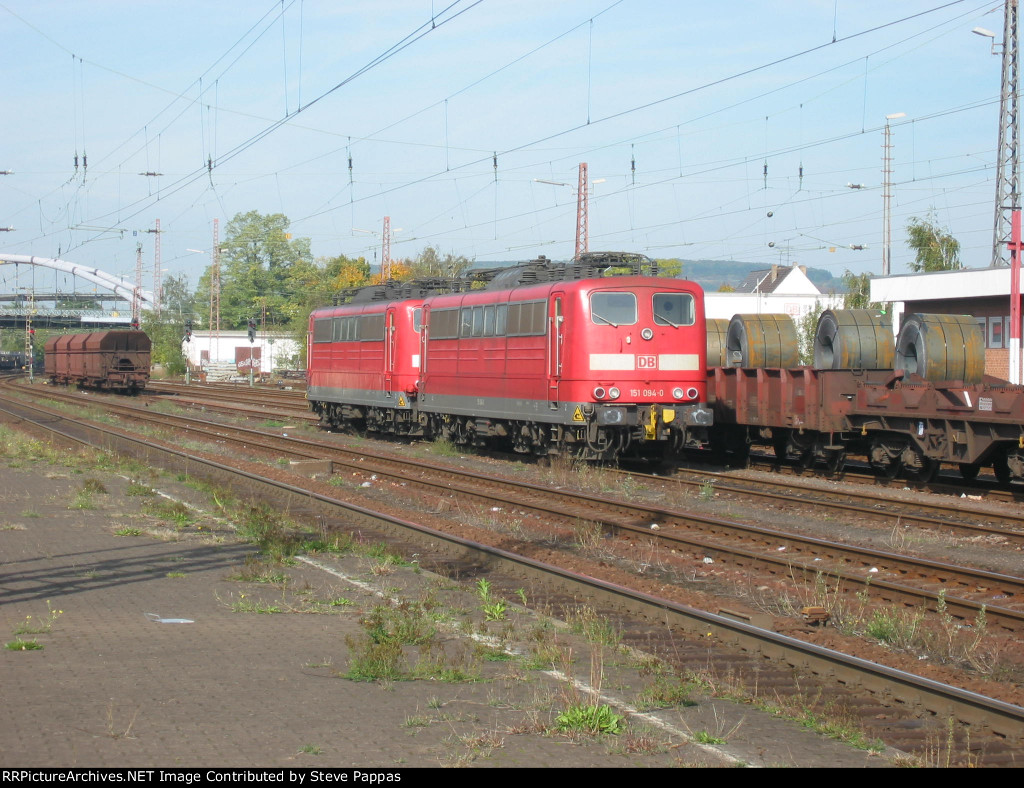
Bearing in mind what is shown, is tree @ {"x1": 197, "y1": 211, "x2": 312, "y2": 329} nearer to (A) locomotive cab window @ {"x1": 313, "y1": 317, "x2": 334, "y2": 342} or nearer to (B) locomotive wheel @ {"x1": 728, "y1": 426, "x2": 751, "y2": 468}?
(A) locomotive cab window @ {"x1": 313, "y1": 317, "x2": 334, "y2": 342}

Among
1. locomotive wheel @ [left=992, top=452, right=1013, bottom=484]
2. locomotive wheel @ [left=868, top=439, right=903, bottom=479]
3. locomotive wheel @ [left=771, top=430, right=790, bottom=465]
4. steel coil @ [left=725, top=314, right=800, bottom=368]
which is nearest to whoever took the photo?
locomotive wheel @ [left=992, top=452, right=1013, bottom=484]

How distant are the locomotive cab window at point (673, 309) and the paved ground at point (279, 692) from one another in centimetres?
1016

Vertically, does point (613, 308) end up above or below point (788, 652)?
above

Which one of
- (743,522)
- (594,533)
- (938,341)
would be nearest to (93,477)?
(594,533)

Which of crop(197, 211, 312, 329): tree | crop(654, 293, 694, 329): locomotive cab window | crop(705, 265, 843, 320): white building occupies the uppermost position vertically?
crop(197, 211, 312, 329): tree

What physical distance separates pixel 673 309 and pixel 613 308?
49.8 inches

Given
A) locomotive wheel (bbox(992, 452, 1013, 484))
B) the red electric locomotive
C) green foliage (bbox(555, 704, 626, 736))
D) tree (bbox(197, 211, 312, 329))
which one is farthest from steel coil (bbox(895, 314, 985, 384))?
tree (bbox(197, 211, 312, 329))

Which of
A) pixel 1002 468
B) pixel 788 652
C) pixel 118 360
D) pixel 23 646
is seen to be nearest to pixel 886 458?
pixel 1002 468

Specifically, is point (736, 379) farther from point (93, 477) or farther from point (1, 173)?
point (1, 173)

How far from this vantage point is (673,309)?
64.2ft

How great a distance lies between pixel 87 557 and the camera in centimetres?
1109

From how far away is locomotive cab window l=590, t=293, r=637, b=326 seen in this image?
18.9 metres

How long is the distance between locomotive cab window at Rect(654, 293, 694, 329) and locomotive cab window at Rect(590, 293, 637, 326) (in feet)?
1.63

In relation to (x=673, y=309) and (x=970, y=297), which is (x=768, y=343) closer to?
(x=673, y=309)
